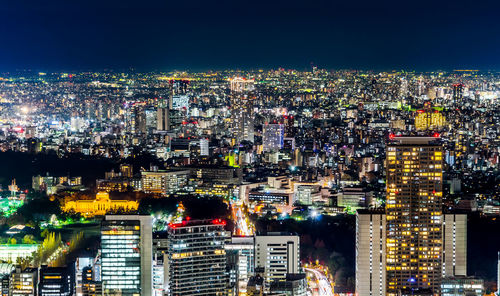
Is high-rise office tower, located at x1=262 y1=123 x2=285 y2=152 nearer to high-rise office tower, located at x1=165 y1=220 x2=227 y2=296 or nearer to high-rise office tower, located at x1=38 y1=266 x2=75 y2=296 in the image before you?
high-rise office tower, located at x1=38 y1=266 x2=75 y2=296

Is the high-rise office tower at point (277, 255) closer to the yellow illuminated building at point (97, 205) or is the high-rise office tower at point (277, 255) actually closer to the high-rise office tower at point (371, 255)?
the high-rise office tower at point (371, 255)

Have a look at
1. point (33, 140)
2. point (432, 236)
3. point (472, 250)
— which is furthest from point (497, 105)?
point (432, 236)

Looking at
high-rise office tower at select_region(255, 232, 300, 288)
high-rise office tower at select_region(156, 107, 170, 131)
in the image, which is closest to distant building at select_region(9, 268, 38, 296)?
high-rise office tower at select_region(255, 232, 300, 288)

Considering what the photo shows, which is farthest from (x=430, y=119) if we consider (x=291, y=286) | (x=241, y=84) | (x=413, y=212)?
(x=291, y=286)

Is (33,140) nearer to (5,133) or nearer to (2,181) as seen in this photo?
(5,133)

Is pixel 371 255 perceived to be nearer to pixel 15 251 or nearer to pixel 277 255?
pixel 277 255

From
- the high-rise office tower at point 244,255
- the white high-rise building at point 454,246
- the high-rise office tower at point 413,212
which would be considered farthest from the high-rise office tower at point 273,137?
the high-rise office tower at point 413,212

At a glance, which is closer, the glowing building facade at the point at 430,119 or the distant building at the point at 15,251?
the distant building at the point at 15,251
